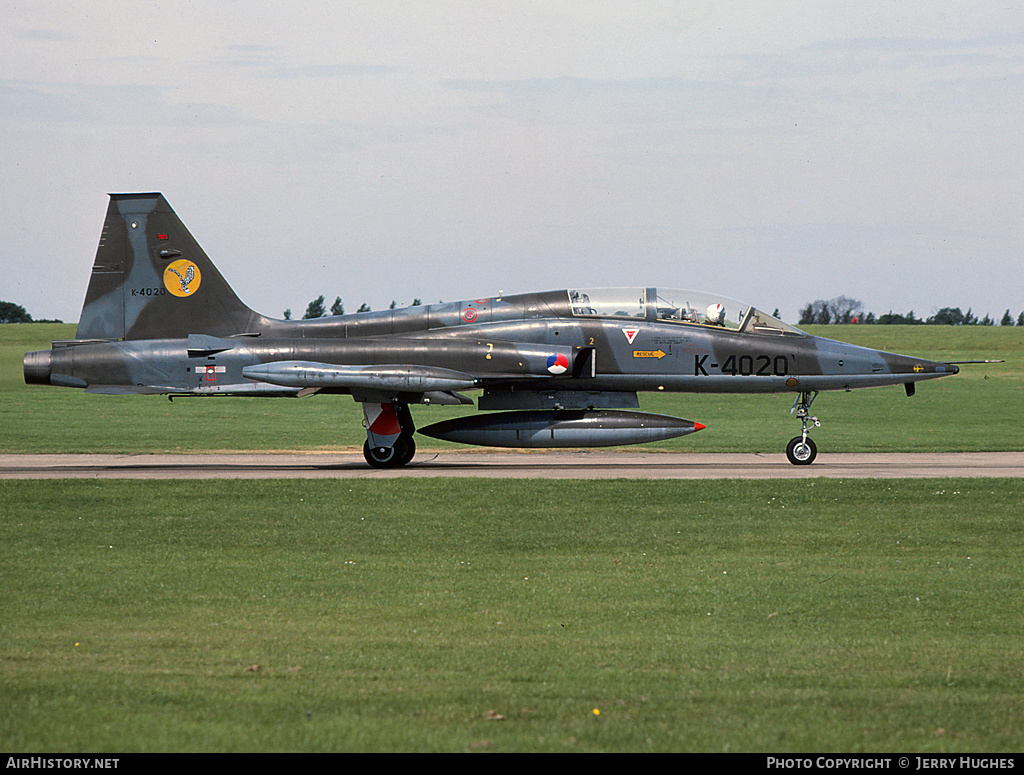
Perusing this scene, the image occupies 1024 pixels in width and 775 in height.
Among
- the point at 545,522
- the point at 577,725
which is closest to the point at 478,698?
the point at 577,725

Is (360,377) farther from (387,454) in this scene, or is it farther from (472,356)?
(472,356)

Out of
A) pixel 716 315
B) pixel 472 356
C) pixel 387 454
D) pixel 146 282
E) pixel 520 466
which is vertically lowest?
pixel 520 466

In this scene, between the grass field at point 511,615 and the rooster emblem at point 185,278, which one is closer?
the grass field at point 511,615

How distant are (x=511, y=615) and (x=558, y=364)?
12075mm

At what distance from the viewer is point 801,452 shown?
21.8m

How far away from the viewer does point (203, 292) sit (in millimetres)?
22453

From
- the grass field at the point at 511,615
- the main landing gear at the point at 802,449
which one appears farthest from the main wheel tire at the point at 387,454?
the main landing gear at the point at 802,449

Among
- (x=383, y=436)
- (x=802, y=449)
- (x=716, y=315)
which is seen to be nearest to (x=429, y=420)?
(x=383, y=436)

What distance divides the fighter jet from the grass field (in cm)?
406

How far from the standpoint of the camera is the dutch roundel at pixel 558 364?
20.8 metres

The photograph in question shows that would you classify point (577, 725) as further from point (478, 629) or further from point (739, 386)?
point (739, 386)

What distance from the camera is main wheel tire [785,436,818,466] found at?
71.2ft

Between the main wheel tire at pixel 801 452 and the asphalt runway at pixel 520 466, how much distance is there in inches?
9.1

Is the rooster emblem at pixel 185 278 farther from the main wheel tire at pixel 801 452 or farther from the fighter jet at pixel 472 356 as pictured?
the main wheel tire at pixel 801 452
